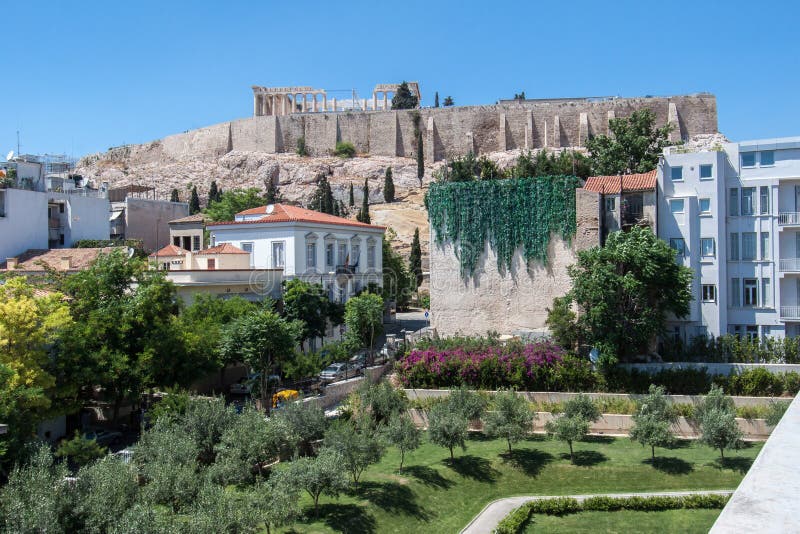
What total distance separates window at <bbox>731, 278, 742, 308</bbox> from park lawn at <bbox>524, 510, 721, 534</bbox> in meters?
13.8

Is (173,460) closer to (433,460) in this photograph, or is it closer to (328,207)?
(433,460)

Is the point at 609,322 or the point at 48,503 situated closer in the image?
the point at 48,503

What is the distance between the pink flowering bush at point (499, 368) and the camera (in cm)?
2717

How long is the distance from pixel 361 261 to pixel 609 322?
21.3 m

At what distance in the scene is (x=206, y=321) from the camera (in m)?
30.5

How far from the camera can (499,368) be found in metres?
27.6

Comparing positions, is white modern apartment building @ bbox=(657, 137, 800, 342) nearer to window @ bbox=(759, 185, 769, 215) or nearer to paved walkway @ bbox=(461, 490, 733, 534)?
window @ bbox=(759, 185, 769, 215)

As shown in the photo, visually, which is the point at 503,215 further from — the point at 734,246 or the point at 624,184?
the point at 734,246

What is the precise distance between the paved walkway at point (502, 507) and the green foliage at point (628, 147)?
29.2 meters

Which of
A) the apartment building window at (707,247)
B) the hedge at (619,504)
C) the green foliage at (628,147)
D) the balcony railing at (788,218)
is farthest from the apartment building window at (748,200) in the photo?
the hedge at (619,504)

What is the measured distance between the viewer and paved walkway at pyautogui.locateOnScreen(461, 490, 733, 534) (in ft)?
60.9

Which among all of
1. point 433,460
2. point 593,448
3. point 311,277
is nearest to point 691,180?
point 593,448

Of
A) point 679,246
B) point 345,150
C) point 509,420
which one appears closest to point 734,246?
point 679,246

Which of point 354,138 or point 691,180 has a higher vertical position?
point 354,138
